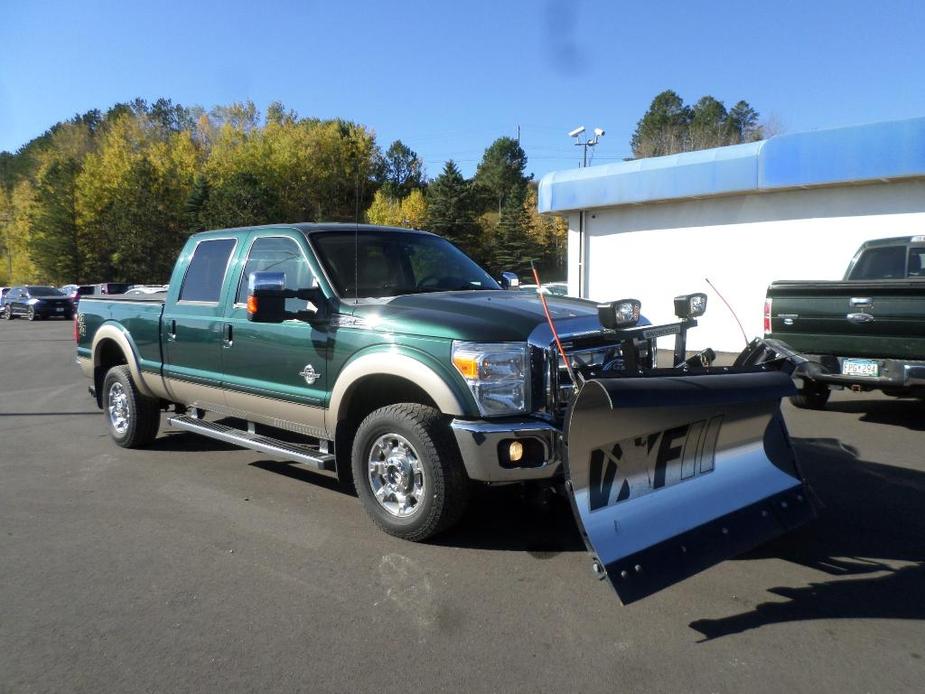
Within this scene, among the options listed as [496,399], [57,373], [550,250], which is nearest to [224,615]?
[496,399]

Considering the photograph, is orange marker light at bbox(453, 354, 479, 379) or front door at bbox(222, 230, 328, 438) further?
front door at bbox(222, 230, 328, 438)

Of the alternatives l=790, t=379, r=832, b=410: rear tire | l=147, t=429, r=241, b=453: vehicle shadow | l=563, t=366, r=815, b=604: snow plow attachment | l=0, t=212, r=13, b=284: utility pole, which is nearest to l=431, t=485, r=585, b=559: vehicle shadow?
l=563, t=366, r=815, b=604: snow plow attachment

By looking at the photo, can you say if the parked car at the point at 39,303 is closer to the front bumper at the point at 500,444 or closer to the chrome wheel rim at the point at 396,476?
the chrome wheel rim at the point at 396,476

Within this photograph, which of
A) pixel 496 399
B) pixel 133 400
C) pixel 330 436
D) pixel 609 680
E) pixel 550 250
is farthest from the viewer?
pixel 550 250

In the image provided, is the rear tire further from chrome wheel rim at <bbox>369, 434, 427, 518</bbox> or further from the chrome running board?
the chrome running board

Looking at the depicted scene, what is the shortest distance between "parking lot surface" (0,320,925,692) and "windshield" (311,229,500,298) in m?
1.64

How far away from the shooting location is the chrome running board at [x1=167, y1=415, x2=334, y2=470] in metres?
5.13

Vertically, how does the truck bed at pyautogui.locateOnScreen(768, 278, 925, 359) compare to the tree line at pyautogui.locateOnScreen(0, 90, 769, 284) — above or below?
below

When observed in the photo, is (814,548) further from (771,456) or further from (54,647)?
(54,647)

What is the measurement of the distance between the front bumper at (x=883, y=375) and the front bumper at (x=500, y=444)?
389 cm

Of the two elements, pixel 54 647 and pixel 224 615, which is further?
pixel 224 615

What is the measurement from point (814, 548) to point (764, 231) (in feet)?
39.5

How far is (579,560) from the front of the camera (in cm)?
446

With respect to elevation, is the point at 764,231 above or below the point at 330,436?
above
